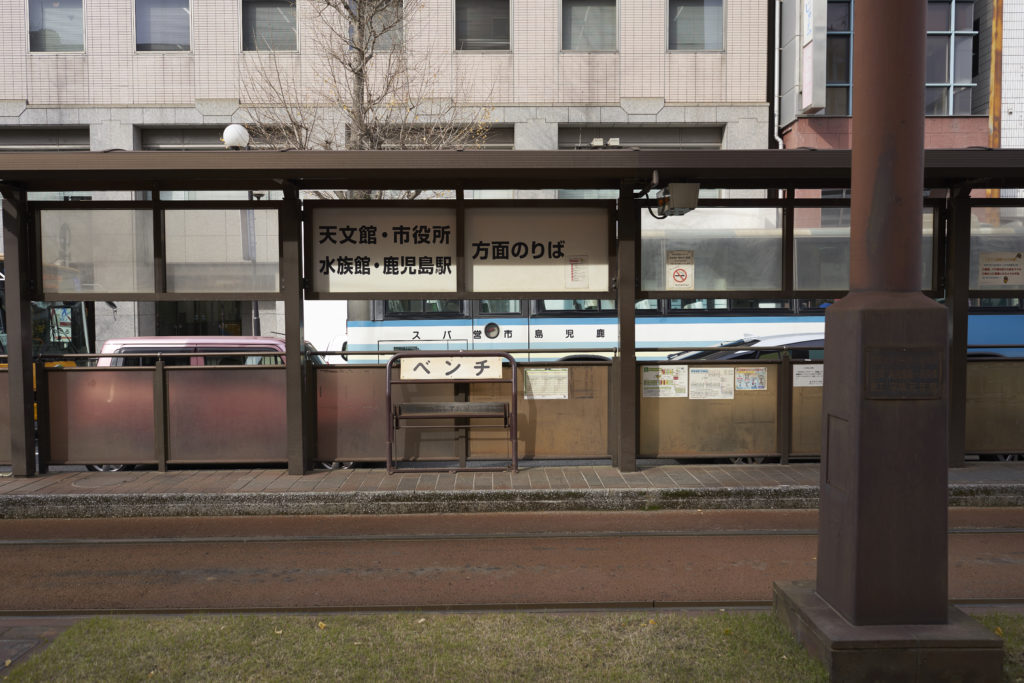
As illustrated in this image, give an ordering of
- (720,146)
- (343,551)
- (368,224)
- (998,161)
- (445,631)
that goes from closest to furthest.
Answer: (445,631) → (343,551) → (998,161) → (368,224) → (720,146)

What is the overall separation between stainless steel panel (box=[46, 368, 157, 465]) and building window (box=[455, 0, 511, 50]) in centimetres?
1458

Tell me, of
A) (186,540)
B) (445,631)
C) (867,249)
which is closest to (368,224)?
(186,540)

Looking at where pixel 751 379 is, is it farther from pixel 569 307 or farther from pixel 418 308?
pixel 418 308

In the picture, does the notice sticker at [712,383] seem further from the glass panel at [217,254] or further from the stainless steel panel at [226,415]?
the glass panel at [217,254]

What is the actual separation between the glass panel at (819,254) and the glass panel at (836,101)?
12.9 meters

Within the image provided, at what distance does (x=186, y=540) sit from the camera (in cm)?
715

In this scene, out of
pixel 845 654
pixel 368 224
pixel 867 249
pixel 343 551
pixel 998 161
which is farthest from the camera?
pixel 368 224

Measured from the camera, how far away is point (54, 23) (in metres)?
20.7

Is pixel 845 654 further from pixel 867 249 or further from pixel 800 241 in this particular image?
pixel 800 241

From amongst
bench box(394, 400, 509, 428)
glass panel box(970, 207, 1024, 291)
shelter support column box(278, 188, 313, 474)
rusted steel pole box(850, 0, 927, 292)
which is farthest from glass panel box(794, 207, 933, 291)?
shelter support column box(278, 188, 313, 474)

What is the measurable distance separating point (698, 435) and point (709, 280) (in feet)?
5.94

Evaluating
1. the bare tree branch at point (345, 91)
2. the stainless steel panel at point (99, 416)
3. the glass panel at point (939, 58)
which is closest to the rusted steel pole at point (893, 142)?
the stainless steel panel at point (99, 416)

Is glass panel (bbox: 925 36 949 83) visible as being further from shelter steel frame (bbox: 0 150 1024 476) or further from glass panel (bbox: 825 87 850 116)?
shelter steel frame (bbox: 0 150 1024 476)

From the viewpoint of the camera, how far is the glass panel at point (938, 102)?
2100cm
